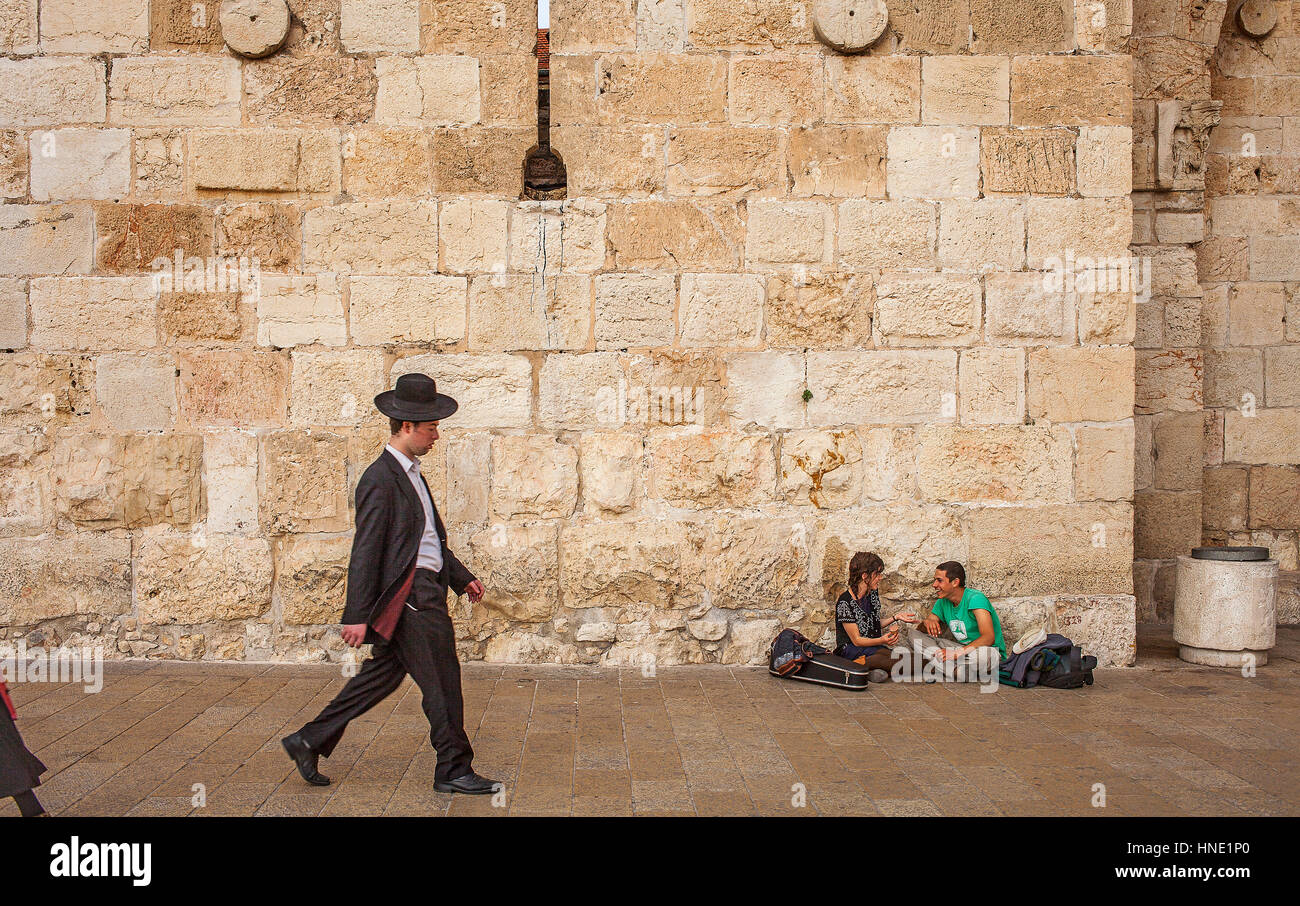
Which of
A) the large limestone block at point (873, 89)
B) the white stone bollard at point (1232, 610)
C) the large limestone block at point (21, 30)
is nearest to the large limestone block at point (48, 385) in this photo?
the large limestone block at point (21, 30)

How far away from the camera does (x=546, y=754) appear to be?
4.77m

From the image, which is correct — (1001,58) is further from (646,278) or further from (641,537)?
(641,537)

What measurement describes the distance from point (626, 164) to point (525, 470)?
2002 millimetres

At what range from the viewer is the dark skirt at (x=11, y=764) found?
341 centimetres

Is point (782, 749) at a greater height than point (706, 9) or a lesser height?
lesser

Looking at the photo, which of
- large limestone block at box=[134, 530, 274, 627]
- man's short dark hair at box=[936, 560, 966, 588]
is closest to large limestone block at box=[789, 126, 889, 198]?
man's short dark hair at box=[936, 560, 966, 588]

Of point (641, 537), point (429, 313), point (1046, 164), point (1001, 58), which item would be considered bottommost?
point (641, 537)

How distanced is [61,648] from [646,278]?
425 cm

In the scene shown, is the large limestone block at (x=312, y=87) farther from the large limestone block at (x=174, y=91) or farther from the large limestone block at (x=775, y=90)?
the large limestone block at (x=775, y=90)

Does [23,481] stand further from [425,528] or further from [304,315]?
[425,528]

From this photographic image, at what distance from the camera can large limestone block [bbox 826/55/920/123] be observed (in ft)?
21.5

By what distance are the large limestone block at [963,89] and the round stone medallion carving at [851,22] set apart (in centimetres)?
38

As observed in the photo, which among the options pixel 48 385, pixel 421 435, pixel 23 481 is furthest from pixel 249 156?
pixel 421 435

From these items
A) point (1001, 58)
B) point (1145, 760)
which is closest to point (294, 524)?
Result: point (1145, 760)
